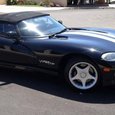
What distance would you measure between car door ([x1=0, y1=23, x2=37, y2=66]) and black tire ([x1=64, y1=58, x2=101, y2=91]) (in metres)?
0.74

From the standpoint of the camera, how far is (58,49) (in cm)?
588

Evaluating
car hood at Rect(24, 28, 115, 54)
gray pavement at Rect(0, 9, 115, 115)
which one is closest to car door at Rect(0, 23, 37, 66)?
car hood at Rect(24, 28, 115, 54)

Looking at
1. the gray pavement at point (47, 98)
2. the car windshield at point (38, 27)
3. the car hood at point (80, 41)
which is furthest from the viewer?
the car windshield at point (38, 27)

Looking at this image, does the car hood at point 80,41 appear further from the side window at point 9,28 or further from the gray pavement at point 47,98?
the gray pavement at point 47,98

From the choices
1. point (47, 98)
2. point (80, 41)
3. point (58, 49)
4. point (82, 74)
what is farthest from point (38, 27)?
point (47, 98)

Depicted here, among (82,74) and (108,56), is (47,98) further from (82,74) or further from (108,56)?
(108,56)

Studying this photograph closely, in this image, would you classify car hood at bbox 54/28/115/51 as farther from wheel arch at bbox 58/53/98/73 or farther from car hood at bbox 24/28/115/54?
wheel arch at bbox 58/53/98/73

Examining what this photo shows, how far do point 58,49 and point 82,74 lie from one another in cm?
57

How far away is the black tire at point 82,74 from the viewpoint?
559 centimetres

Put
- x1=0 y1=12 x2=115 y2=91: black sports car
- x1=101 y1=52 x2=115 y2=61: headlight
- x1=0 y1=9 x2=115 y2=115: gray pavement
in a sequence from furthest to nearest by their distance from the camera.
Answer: x1=0 y1=12 x2=115 y2=91: black sports car < x1=101 y1=52 x2=115 y2=61: headlight < x1=0 y1=9 x2=115 y2=115: gray pavement

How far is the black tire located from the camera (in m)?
5.59

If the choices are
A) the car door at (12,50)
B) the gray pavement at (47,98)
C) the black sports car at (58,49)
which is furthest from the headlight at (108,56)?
the car door at (12,50)

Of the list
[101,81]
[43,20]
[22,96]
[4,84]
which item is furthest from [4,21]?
[101,81]

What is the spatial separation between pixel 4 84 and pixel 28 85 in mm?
451
